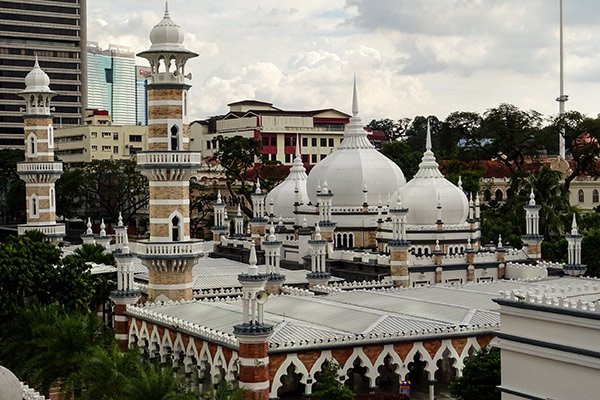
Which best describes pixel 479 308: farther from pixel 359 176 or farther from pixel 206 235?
pixel 206 235

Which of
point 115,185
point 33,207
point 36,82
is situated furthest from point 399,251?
point 115,185

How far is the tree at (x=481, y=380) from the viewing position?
2598 cm

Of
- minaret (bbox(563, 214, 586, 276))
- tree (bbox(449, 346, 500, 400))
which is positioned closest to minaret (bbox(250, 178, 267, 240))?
minaret (bbox(563, 214, 586, 276))

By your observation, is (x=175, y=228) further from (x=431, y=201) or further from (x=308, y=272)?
(x=431, y=201)

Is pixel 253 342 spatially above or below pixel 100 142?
below

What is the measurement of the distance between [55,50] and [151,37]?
83.4 m

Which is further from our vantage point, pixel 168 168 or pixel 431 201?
pixel 431 201

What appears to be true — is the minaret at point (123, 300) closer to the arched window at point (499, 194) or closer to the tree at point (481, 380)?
the tree at point (481, 380)

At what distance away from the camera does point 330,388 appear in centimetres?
2569

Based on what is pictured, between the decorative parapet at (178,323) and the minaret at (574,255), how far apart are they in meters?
15.4

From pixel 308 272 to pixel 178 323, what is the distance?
13.6 metres

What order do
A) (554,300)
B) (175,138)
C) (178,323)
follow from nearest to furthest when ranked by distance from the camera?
(554,300)
(178,323)
(175,138)

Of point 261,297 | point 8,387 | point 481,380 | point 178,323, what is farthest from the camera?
point 178,323

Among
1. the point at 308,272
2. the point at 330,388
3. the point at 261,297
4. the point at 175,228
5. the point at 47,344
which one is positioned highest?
the point at 175,228
